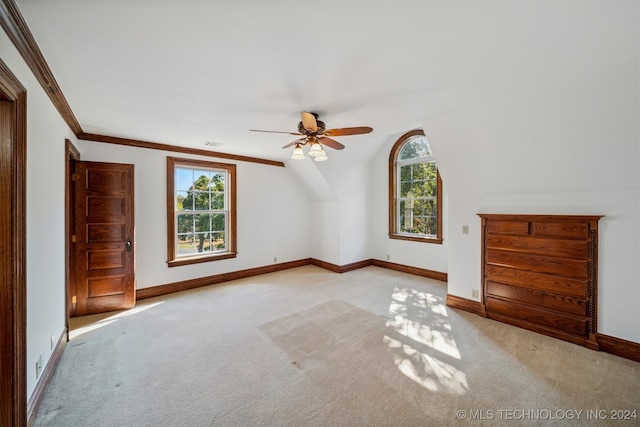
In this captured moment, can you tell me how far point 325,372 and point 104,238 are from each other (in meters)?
3.34

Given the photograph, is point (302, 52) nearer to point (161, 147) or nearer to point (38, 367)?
point (38, 367)

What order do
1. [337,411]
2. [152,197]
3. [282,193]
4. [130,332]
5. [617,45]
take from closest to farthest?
[617,45] → [337,411] → [130,332] → [152,197] → [282,193]

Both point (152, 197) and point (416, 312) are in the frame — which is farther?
point (152, 197)

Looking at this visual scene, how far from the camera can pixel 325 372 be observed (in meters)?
2.18

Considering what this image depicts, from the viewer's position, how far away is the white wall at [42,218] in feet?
5.66

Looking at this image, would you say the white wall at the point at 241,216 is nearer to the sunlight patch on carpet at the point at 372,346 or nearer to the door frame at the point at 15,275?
the sunlight patch on carpet at the point at 372,346

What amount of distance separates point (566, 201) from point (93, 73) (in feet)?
14.9

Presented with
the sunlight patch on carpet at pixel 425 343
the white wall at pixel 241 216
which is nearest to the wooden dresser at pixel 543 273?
the sunlight patch on carpet at pixel 425 343

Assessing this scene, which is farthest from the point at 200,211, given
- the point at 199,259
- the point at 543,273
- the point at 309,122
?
the point at 543,273

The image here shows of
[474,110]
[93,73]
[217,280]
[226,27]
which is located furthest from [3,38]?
[217,280]

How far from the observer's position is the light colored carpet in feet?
5.73

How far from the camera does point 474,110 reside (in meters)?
2.61

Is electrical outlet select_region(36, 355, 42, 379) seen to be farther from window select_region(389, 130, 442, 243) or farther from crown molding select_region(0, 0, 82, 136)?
window select_region(389, 130, 442, 243)

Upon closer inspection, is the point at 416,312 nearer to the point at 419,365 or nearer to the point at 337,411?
the point at 419,365
